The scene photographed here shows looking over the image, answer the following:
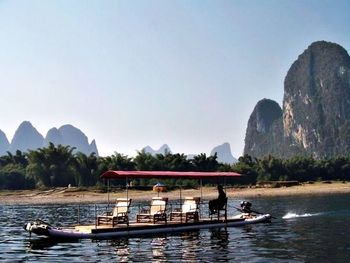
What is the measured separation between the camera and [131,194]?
8719 centimetres

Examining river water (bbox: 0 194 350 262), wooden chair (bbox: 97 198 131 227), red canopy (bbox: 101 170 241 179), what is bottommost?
river water (bbox: 0 194 350 262)

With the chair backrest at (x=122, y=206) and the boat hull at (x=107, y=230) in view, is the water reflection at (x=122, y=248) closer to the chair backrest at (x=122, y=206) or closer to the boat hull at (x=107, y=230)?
the boat hull at (x=107, y=230)

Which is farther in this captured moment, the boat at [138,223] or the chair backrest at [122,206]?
the chair backrest at [122,206]

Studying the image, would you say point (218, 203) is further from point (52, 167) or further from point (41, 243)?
point (52, 167)

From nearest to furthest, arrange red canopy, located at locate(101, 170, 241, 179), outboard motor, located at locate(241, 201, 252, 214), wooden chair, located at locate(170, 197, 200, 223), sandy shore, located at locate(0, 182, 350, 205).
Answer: red canopy, located at locate(101, 170, 241, 179), wooden chair, located at locate(170, 197, 200, 223), outboard motor, located at locate(241, 201, 252, 214), sandy shore, located at locate(0, 182, 350, 205)

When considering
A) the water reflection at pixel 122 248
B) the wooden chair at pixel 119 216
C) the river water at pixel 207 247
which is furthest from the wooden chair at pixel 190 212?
the water reflection at pixel 122 248

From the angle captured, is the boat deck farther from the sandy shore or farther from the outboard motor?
the sandy shore

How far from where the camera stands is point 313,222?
37.3 meters

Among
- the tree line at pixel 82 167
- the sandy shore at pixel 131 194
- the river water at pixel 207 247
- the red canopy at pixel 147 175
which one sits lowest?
the river water at pixel 207 247

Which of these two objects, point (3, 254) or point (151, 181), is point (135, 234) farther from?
point (151, 181)

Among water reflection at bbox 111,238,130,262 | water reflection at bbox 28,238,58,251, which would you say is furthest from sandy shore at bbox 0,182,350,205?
water reflection at bbox 111,238,130,262

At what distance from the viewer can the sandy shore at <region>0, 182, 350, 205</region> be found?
3270 inches

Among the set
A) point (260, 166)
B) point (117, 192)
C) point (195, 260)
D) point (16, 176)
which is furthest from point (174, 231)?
point (260, 166)

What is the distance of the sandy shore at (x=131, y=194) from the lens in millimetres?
83062
